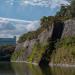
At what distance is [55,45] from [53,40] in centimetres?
527

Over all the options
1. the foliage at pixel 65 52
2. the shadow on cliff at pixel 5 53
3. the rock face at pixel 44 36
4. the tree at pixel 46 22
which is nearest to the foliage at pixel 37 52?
the rock face at pixel 44 36

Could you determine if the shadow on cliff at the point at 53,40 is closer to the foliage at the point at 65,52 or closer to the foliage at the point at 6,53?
the foliage at the point at 65,52

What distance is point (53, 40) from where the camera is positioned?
347 feet

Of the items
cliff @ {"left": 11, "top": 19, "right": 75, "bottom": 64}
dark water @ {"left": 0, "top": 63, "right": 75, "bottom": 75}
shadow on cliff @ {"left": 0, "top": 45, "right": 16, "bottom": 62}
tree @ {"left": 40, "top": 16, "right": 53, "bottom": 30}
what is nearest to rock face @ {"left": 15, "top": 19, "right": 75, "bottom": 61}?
cliff @ {"left": 11, "top": 19, "right": 75, "bottom": 64}

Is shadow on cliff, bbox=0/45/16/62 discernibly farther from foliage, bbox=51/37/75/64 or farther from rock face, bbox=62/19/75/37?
foliage, bbox=51/37/75/64

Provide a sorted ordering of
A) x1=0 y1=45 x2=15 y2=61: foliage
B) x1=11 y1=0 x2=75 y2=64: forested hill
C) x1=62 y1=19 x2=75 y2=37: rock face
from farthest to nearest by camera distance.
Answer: x1=0 y1=45 x2=15 y2=61: foliage
x1=62 y1=19 x2=75 y2=37: rock face
x1=11 y1=0 x2=75 y2=64: forested hill

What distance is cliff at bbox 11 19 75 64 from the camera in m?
90.4

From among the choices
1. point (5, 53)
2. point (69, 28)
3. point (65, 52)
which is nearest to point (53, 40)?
point (69, 28)

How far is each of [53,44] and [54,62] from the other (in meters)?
8.90

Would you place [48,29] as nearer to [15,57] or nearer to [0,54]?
[15,57]

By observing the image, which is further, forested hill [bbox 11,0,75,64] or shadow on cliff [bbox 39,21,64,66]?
shadow on cliff [bbox 39,21,64,66]

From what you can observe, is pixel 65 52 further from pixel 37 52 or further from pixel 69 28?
pixel 37 52

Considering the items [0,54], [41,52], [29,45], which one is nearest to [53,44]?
[41,52]

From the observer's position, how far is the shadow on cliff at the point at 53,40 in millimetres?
100750
